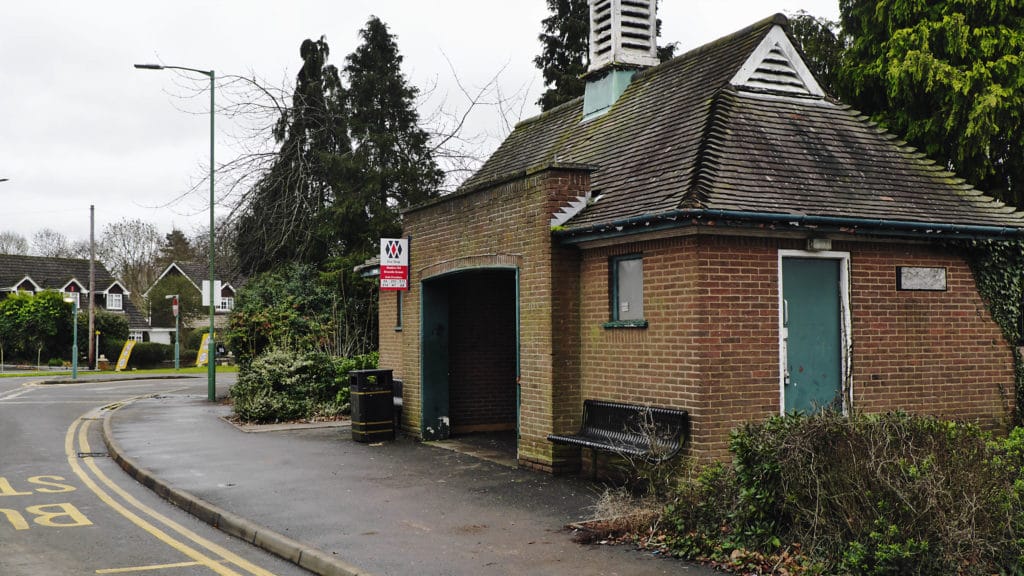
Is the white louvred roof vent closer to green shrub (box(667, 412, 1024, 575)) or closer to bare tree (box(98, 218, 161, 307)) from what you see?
green shrub (box(667, 412, 1024, 575))

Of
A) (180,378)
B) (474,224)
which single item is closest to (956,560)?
(474,224)

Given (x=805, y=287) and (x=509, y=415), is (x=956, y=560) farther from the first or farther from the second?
(x=509, y=415)

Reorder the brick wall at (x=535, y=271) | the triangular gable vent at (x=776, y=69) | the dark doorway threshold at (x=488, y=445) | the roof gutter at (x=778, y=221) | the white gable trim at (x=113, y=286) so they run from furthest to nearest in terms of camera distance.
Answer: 1. the white gable trim at (x=113, y=286)
2. the dark doorway threshold at (x=488, y=445)
3. the triangular gable vent at (x=776, y=69)
4. the brick wall at (x=535, y=271)
5. the roof gutter at (x=778, y=221)

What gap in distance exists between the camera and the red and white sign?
1473cm

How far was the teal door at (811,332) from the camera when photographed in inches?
391

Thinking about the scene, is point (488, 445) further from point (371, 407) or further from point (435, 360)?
point (371, 407)

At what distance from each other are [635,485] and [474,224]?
465 cm

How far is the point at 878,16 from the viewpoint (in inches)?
657

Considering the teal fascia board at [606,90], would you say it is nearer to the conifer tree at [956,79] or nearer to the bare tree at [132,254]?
the conifer tree at [956,79]

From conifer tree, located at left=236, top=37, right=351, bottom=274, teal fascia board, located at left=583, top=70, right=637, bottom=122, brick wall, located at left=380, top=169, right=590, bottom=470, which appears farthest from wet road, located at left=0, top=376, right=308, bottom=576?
conifer tree, located at left=236, top=37, right=351, bottom=274

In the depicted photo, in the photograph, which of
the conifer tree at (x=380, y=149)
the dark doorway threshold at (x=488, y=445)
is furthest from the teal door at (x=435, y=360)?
the conifer tree at (x=380, y=149)

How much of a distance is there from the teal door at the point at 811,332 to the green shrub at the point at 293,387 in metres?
10.8

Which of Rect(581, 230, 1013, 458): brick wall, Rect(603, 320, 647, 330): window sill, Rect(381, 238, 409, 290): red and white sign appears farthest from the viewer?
Rect(381, 238, 409, 290): red and white sign

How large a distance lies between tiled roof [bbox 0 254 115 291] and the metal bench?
60.3 metres
